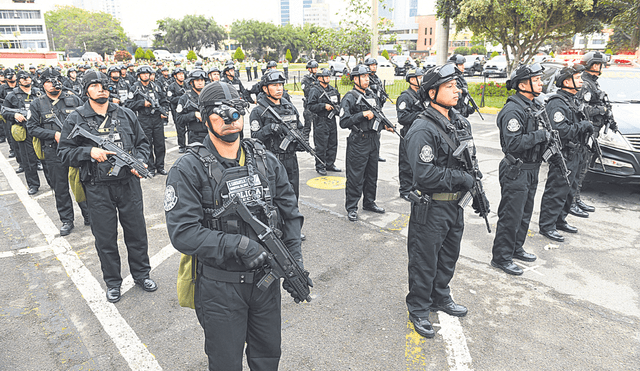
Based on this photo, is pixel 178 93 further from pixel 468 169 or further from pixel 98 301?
pixel 468 169

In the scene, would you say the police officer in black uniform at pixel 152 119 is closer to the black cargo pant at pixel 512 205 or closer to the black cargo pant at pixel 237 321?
the black cargo pant at pixel 512 205

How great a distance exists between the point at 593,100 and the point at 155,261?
670 centimetres

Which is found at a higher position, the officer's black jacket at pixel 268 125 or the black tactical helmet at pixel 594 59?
the black tactical helmet at pixel 594 59

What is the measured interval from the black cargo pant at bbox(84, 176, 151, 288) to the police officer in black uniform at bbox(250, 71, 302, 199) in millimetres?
1799

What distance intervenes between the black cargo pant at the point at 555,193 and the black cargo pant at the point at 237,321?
4.46m

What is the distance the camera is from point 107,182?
4184 mm

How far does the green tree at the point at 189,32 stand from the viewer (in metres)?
84.9

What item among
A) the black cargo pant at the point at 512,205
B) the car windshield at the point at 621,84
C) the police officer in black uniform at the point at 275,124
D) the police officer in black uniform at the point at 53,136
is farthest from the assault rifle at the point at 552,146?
the police officer in black uniform at the point at 53,136

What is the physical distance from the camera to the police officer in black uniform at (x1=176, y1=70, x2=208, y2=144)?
8.59 meters

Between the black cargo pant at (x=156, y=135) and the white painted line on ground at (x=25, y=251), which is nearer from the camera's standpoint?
the white painted line on ground at (x=25, y=251)

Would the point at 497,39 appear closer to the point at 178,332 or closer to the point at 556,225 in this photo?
the point at 556,225

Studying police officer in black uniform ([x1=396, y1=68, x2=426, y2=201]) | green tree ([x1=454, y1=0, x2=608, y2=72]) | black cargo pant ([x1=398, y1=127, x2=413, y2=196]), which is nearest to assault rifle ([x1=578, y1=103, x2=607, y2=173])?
police officer in black uniform ([x1=396, y1=68, x2=426, y2=201])

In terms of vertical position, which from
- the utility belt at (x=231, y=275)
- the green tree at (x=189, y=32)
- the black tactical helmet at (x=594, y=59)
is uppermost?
the green tree at (x=189, y=32)

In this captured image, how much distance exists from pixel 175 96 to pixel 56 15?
413 feet
